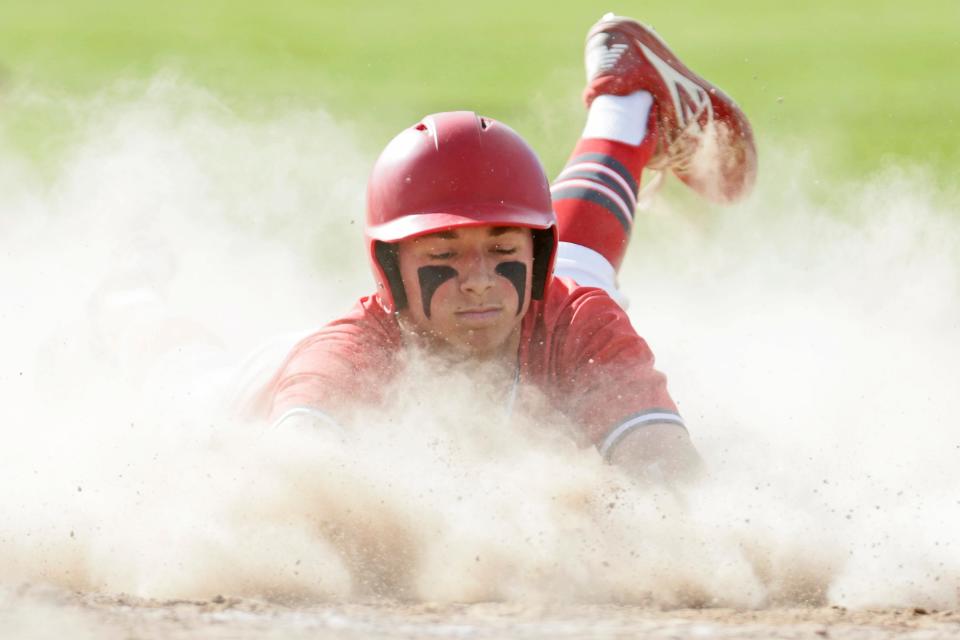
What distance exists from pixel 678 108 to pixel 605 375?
222 centimetres

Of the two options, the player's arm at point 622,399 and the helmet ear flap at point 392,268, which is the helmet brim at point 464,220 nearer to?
the helmet ear flap at point 392,268

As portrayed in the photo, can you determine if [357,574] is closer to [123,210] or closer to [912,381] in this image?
[912,381]

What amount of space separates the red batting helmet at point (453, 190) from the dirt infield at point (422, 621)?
1.35 metres

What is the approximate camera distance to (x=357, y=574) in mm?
3920

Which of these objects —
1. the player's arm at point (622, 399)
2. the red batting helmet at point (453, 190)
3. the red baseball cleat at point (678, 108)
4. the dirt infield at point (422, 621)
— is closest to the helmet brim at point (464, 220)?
the red batting helmet at point (453, 190)

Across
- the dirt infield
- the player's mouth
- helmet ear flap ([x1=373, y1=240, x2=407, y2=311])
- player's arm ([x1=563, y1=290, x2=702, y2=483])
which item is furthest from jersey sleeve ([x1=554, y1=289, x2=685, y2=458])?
the dirt infield

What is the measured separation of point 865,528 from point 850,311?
3.26 metres

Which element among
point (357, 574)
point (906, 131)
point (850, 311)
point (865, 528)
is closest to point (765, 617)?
point (865, 528)

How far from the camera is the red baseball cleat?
6477 mm

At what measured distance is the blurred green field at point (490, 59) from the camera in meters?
13.5

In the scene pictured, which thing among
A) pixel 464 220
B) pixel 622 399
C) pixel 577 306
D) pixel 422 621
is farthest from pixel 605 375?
pixel 422 621

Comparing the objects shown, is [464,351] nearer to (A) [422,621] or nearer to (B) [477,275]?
(B) [477,275]

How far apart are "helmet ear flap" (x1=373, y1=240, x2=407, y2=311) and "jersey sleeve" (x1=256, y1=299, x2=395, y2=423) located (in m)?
0.11

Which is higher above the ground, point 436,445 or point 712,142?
point 712,142
